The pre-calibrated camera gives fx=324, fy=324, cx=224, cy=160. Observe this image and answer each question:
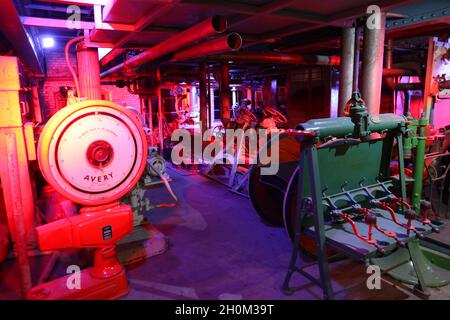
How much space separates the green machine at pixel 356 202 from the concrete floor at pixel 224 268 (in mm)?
235

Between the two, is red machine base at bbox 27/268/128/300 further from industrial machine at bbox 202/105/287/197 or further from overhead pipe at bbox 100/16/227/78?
industrial machine at bbox 202/105/287/197

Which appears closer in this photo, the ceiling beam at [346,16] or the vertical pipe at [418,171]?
the ceiling beam at [346,16]

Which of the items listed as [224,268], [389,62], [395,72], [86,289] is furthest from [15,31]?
[395,72]

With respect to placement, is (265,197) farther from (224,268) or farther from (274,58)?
(274,58)

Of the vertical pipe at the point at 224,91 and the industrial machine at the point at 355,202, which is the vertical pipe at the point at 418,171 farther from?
the vertical pipe at the point at 224,91

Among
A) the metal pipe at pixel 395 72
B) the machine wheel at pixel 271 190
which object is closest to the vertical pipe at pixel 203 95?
the machine wheel at pixel 271 190

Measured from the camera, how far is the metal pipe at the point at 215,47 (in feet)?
10.2

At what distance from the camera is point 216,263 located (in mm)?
3396

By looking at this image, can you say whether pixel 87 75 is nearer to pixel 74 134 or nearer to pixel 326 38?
pixel 74 134

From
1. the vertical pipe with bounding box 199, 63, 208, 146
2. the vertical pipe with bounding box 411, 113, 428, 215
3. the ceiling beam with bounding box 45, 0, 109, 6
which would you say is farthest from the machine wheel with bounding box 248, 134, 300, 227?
the vertical pipe with bounding box 199, 63, 208, 146

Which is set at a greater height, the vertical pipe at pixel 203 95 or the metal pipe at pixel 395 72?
the metal pipe at pixel 395 72

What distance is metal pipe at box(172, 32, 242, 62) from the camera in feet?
10.2

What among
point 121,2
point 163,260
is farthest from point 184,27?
point 163,260
